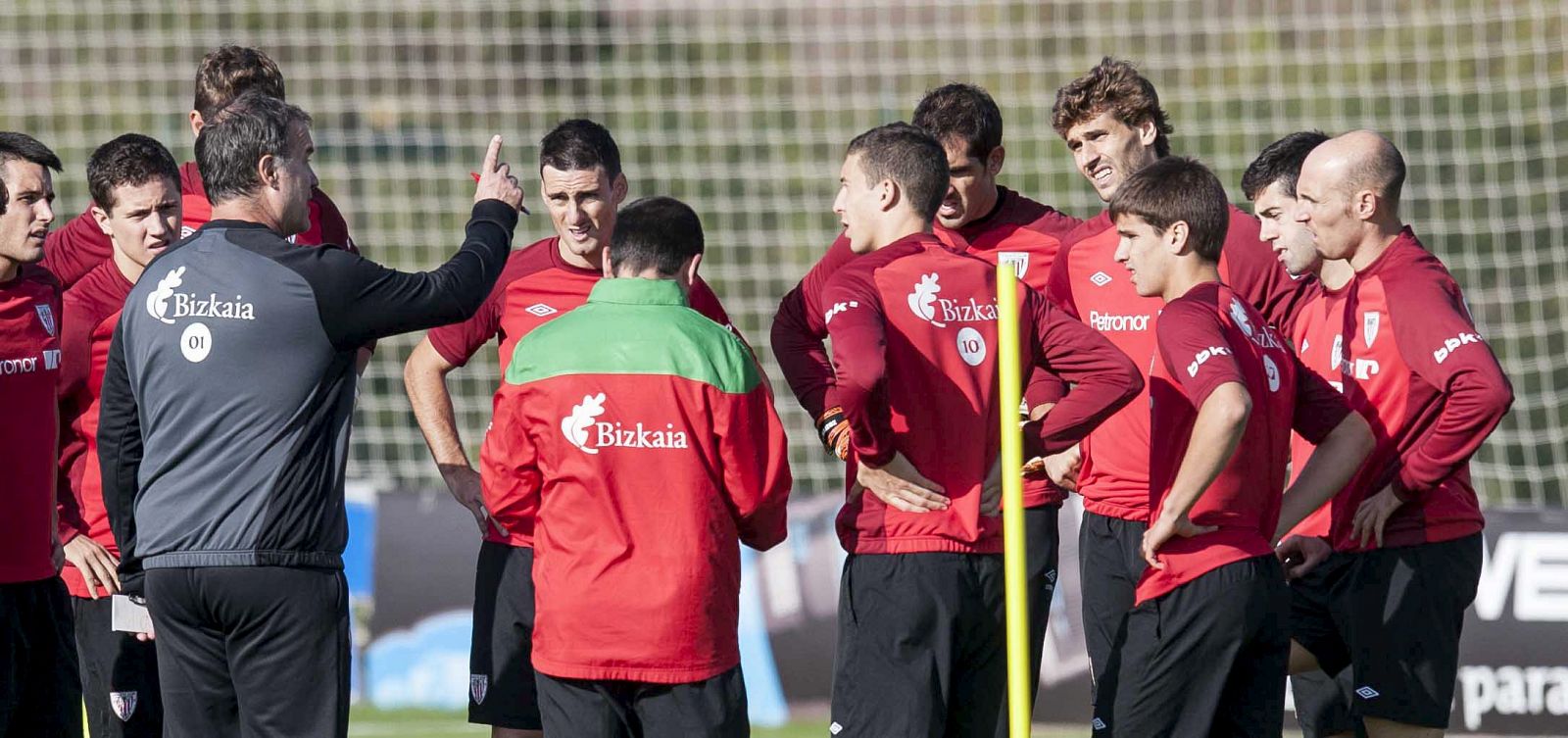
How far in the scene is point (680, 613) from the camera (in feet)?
14.4

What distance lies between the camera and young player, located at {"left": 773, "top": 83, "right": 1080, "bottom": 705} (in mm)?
5188

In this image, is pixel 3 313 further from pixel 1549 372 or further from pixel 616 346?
pixel 1549 372

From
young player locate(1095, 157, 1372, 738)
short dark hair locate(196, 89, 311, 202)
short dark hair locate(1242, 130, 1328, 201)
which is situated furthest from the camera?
short dark hair locate(1242, 130, 1328, 201)

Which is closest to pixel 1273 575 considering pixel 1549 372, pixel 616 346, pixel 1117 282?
pixel 1117 282

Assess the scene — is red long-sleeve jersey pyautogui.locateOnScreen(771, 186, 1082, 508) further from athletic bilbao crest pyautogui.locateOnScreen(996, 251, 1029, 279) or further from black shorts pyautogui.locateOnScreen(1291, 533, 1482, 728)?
black shorts pyautogui.locateOnScreen(1291, 533, 1482, 728)

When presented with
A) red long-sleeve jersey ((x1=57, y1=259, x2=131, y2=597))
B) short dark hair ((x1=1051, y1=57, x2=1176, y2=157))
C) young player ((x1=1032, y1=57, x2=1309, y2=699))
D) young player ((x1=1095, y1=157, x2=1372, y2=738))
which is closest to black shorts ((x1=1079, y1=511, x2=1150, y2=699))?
young player ((x1=1032, y1=57, x2=1309, y2=699))

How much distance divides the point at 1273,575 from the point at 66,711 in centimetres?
342

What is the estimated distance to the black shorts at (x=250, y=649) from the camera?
4.41 metres

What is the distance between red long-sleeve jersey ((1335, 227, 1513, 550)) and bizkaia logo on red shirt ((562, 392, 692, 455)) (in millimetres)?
2063

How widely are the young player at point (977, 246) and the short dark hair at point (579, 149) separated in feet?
2.39

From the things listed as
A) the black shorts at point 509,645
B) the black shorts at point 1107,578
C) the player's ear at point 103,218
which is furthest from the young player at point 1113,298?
the player's ear at point 103,218

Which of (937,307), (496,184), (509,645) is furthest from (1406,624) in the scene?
(496,184)

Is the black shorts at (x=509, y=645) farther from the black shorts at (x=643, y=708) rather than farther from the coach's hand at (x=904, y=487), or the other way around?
the coach's hand at (x=904, y=487)

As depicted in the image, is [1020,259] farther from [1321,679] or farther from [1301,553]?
[1321,679]
